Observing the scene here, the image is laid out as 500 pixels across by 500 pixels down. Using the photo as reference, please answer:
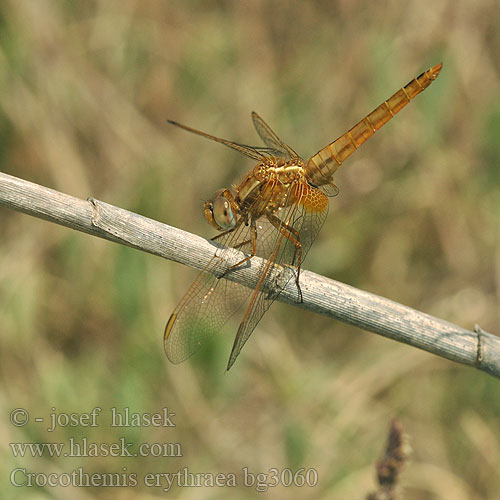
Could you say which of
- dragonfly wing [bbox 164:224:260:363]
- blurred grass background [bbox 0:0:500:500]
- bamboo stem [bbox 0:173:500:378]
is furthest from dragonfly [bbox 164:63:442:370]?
blurred grass background [bbox 0:0:500:500]

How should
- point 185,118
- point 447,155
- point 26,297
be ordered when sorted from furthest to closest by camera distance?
point 185,118 < point 447,155 < point 26,297

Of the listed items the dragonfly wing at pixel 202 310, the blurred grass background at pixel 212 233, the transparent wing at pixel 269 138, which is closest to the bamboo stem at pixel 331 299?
the dragonfly wing at pixel 202 310

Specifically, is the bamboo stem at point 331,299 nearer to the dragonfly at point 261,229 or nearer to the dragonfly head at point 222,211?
the dragonfly at point 261,229

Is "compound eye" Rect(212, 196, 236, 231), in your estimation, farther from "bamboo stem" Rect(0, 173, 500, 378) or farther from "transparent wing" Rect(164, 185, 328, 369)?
"bamboo stem" Rect(0, 173, 500, 378)

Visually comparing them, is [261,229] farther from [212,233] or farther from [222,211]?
[212,233]

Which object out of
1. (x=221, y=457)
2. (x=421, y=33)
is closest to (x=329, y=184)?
(x=221, y=457)

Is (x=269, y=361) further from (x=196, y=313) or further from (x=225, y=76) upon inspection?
(x=225, y=76)
